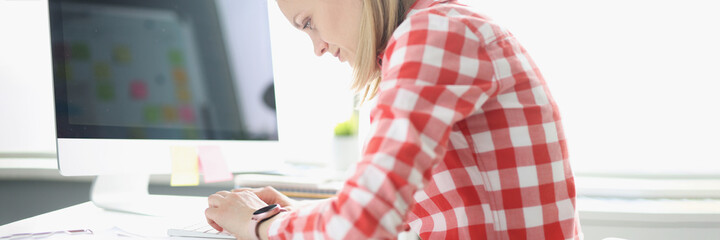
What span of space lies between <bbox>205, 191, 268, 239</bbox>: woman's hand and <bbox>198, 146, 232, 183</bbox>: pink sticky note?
0.25 metres

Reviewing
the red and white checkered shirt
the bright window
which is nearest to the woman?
the red and white checkered shirt

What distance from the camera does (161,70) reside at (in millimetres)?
1024

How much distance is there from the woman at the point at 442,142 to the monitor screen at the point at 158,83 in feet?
0.99

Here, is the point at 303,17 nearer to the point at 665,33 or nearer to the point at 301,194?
the point at 301,194

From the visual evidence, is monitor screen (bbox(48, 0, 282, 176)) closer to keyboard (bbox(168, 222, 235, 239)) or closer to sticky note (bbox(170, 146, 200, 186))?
sticky note (bbox(170, 146, 200, 186))

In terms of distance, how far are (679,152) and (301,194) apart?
1.04 metres

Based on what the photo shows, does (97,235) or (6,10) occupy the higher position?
(6,10)

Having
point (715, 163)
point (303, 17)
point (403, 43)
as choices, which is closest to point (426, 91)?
point (403, 43)

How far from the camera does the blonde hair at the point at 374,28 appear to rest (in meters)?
0.72

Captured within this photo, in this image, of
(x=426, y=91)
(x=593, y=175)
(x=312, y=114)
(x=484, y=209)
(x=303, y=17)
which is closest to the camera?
(x=426, y=91)

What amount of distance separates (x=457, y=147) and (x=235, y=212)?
1.10 ft

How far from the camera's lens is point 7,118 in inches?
55.7

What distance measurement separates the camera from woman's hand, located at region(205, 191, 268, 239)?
0.72 metres

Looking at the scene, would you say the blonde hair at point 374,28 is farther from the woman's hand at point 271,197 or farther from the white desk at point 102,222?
the white desk at point 102,222
